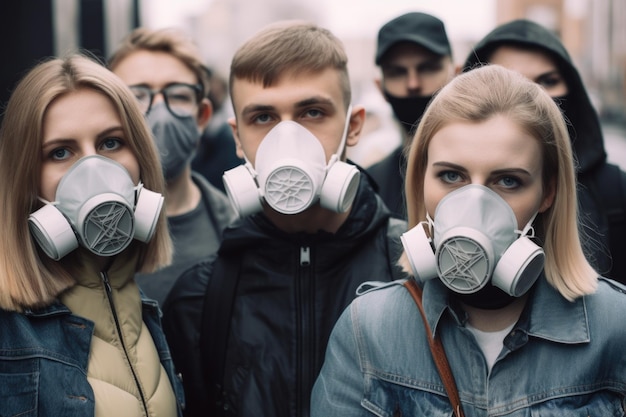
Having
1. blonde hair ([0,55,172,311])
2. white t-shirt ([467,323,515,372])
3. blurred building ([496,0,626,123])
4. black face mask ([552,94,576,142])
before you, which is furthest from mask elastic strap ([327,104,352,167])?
blurred building ([496,0,626,123])

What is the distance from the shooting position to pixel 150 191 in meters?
2.93

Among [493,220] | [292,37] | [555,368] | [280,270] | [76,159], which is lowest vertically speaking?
[555,368]

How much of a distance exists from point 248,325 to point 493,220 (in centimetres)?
108

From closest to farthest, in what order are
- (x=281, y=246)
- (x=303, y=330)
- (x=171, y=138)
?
(x=303, y=330) → (x=281, y=246) → (x=171, y=138)

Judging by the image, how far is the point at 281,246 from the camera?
3.19m

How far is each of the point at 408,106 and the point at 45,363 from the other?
2532mm

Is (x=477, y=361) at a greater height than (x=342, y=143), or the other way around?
(x=342, y=143)

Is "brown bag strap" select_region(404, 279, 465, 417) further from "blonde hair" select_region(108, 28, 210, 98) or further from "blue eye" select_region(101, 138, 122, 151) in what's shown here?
"blonde hair" select_region(108, 28, 210, 98)

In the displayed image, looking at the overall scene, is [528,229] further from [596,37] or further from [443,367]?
[596,37]

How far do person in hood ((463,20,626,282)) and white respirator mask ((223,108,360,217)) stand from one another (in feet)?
3.36

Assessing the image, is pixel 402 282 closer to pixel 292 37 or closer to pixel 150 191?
pixel 150 191

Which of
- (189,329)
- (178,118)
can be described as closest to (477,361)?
(189,329)

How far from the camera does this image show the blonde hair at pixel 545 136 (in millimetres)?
2562

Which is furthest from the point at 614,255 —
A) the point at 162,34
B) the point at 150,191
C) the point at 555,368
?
the point at 162,34
